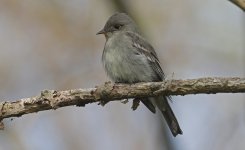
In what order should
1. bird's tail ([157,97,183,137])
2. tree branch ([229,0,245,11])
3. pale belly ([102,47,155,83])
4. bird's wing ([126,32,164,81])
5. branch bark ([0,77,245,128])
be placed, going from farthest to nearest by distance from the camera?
bird's wing ([126,32,164,81]) < bird's tail ([157,97,183,137]) < pale belly ([102,47,155,83]) < branch bark ([0,77,245,128]) < tree branch ([229,0,245,11])

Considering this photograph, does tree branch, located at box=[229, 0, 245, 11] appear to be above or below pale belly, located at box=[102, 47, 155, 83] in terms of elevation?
below

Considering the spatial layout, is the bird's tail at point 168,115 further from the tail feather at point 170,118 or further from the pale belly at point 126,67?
the pale belly at point 126,67

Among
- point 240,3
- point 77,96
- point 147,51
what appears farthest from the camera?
point 147,51

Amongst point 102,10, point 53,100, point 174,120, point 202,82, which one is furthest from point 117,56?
point 102,10

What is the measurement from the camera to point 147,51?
6.49m

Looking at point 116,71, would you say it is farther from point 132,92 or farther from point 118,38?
point 132,92

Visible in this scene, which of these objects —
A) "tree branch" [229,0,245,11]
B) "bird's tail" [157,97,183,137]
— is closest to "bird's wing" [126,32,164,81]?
"bird's tail" [157,97,183,137]

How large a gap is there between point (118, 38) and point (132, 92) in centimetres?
176

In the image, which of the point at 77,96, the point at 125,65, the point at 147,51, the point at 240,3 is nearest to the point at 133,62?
the point at 125,65

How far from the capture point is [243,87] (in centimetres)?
426

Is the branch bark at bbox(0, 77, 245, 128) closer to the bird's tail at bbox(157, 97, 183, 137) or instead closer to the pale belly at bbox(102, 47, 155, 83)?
the pale belly at bbox(102, 47, 155, 83)

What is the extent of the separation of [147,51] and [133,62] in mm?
394

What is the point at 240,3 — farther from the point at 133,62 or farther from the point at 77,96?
the point at 133,62

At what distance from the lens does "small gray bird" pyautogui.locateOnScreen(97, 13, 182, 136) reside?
605 cm
